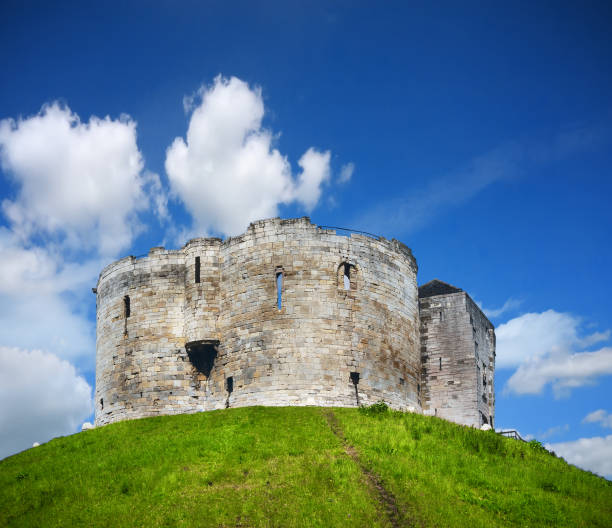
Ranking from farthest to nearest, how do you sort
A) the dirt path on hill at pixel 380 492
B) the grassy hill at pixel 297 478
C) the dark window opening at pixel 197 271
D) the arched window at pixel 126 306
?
the arched window at pixel 126 306
the dark window opening at pixel 197 271
the grassy hill at pixel 297 478
the dirt path on hill at pixel 380 492

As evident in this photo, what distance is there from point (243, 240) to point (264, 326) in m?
4.18

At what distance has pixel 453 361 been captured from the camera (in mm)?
34656

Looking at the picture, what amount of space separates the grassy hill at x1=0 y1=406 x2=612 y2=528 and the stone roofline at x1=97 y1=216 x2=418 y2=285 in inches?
330

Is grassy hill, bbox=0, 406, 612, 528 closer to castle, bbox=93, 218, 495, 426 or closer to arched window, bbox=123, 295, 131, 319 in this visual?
castle, bbox=93, 218, 495, 426

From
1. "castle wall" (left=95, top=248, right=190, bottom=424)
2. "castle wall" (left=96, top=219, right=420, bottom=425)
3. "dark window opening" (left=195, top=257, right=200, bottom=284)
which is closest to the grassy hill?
"castle wall" (left=96, top=219, right=420, bottom=425)

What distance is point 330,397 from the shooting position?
29406 mm

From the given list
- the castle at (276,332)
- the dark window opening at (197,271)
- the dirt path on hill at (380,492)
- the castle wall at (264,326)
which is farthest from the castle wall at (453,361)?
the dirt path on hill at (380,492)

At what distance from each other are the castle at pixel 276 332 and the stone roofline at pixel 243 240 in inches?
2.2

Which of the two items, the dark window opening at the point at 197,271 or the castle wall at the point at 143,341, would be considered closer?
the castle wall at the point at 143,341

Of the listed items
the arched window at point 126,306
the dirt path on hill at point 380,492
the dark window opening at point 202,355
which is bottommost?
the dirt path on hill at point 380,492

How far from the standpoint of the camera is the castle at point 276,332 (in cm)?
3000

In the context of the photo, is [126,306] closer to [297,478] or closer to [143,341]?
[143,341]

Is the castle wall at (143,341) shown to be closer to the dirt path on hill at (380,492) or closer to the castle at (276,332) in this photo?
the castle at (276,332)

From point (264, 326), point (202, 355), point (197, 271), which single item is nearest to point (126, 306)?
point (197, 271)
